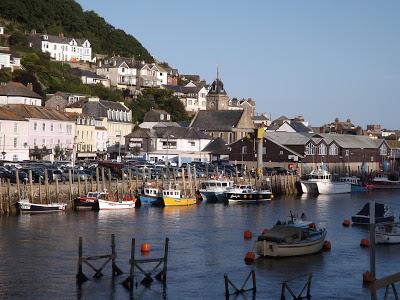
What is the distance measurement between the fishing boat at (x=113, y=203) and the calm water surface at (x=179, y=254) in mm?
1553

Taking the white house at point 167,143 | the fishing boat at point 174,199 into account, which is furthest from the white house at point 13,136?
the white house at point 167,143

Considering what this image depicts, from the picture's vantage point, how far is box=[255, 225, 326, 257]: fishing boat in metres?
47.4

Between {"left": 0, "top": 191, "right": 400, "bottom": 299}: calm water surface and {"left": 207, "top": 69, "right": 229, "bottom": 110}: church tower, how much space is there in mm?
88274

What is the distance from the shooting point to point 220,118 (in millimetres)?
141500

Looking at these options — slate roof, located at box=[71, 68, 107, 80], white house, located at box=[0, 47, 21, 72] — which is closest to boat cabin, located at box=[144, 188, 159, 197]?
white house, located at box=[0, 47, 21, 72]

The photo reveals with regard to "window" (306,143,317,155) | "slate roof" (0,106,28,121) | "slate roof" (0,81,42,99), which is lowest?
"window" (306,143,317,155)

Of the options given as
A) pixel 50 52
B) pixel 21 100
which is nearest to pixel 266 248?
pixel 21 100

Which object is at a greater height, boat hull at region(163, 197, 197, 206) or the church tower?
the church tower

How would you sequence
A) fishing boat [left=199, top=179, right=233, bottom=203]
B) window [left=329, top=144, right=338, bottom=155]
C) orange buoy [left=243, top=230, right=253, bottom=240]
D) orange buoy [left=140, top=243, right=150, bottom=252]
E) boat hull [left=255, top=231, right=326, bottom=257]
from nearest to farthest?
boat hull [left=255, top=231, right=326, bottom=257] < orange buoy [left=140, top=243, right=150, bottom=252] < orange buoy [left=243, top=230, right=253, bottom=240] < fishing boat [left=199, top=179, right=233, bottom=203] < window [left=329, top=144, right=338, bottom=155]

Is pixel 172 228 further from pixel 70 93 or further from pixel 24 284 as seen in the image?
pixel 70 93

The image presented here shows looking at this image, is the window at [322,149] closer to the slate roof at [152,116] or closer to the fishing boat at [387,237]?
the slate roof at [152,116]

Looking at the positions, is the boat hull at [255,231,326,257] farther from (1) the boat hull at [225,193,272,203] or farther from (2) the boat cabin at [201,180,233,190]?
(2) the boat cabin at [201,180,233,190]

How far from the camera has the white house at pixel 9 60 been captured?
428 feet

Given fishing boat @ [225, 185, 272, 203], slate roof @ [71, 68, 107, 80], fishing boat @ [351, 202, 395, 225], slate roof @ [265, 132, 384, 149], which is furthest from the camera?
slate roof @ [71, 68, 107, 80]
